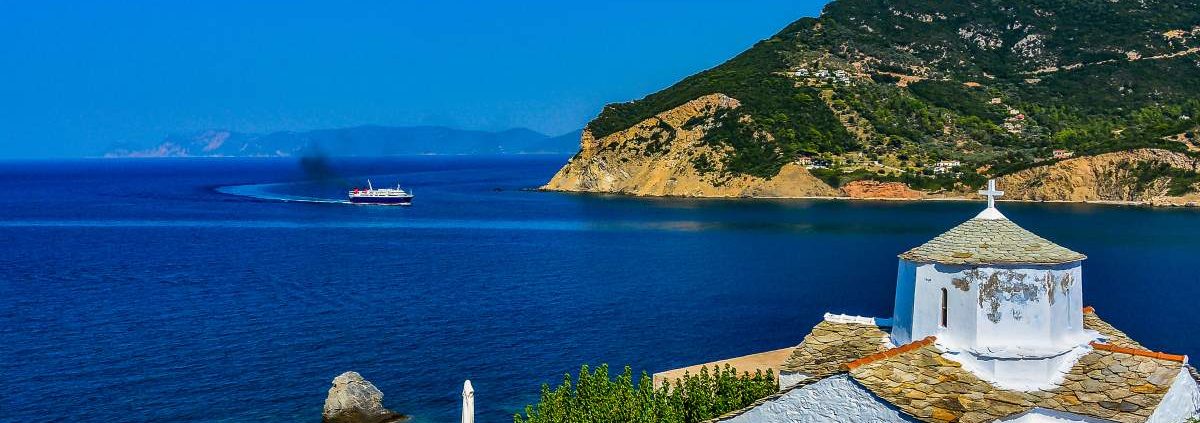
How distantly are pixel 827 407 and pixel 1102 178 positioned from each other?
117 meters

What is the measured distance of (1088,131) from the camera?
145m

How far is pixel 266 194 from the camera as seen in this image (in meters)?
158

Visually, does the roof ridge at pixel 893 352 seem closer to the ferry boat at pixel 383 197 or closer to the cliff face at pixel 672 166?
the cliff face at pixel 672 166

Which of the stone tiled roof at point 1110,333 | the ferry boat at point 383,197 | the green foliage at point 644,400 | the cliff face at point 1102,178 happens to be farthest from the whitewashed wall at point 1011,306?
the ferry boat at point 383,197

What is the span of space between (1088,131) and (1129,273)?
308 ft

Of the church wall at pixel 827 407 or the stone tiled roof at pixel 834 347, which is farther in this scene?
the stone tiled roof at pixel 834 347

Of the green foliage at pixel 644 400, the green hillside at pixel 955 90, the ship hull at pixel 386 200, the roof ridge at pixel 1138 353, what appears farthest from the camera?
the green hillside at pixel 955 90

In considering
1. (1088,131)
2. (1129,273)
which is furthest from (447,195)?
(1129,273)

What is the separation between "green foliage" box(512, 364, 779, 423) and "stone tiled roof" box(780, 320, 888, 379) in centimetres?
176

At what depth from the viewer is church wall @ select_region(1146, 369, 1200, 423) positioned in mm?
17234

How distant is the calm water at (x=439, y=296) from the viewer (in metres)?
36.1

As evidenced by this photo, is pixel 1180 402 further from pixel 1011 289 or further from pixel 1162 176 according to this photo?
pixel 1162 176

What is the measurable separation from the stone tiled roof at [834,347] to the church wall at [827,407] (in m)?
1.02

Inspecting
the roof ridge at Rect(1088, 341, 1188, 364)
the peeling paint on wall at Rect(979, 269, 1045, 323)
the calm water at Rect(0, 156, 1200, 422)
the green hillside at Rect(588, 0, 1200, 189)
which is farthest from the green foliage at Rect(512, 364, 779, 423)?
the green hillside at Rect(588, 0, 1200, 189)
